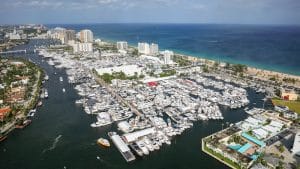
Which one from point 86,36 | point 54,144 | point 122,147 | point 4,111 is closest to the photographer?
point 122,147

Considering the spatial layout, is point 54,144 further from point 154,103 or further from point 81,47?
point 81,47

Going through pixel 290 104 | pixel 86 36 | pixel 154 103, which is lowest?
pixel 154 103

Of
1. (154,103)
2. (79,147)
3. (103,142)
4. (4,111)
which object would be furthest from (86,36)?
(103,142)

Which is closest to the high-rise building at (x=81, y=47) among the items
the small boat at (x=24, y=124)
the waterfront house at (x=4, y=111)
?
the waterfront house at (x=4, y=111)

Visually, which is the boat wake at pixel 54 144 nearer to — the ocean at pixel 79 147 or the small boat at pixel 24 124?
the ocean at pixel 79 147

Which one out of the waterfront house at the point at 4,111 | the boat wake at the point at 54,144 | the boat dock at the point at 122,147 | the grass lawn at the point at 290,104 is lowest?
the boat wake at the point at 54,144

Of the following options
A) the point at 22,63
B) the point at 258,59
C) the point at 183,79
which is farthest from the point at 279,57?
the point at 22,63

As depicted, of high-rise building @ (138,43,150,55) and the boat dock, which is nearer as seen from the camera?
the boat dock

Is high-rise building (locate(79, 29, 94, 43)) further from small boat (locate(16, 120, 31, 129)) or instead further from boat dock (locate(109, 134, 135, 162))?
boat dock (locate(109, 134, 135, 162))

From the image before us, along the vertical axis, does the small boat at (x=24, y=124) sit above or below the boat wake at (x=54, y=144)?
above

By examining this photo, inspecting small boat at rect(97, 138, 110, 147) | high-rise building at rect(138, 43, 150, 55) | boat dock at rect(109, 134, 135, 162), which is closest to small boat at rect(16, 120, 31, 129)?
small boat at rect(97, 138, 110, 147)
